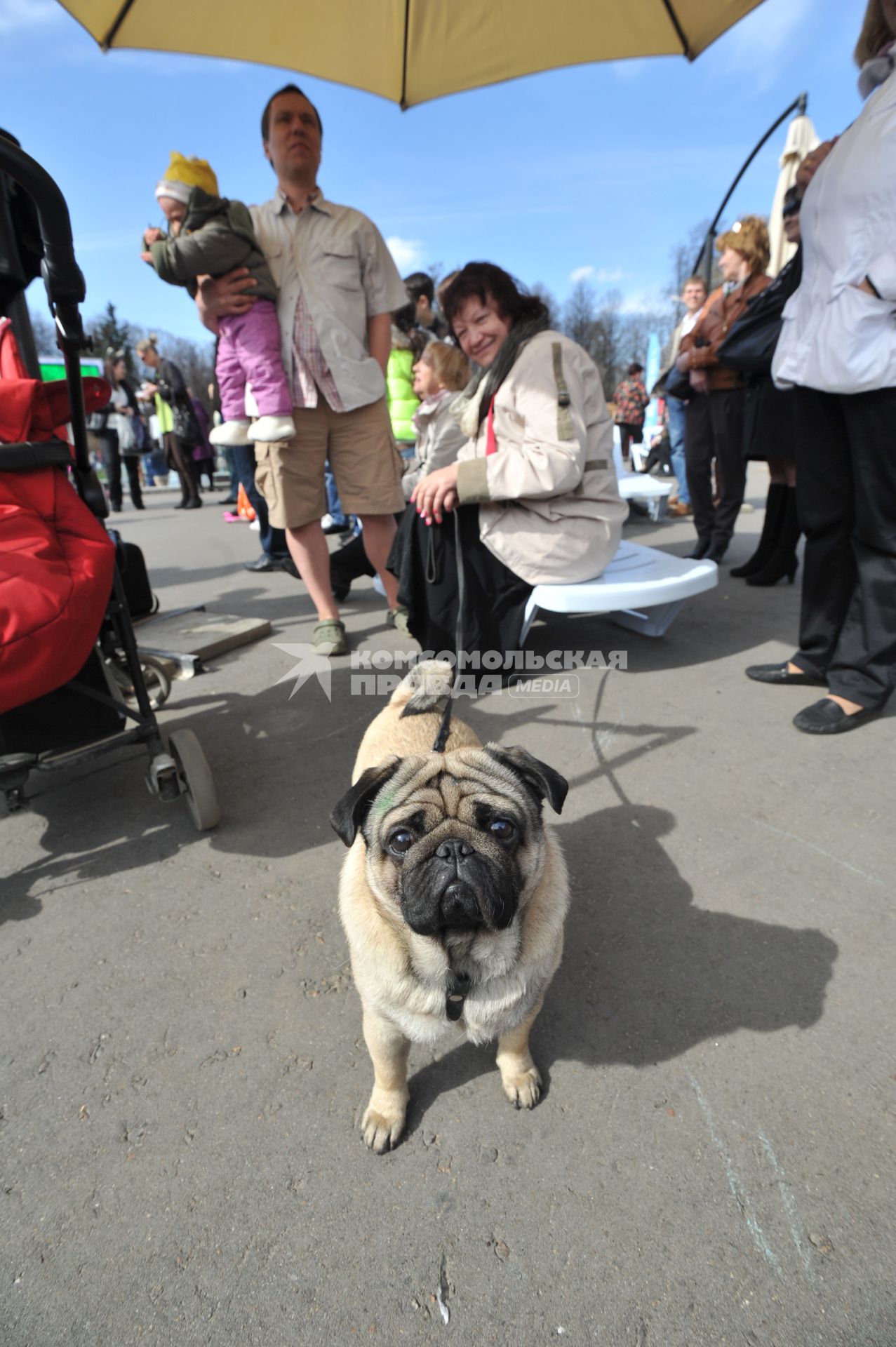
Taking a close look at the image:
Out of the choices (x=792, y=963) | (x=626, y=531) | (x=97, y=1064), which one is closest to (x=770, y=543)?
(x=626, y=531)

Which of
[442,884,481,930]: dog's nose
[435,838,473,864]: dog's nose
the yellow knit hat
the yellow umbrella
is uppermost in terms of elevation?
the yellow umbrella

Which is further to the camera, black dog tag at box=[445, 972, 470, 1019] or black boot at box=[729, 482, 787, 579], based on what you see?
black boot at box=[729, 482, 787, 579]

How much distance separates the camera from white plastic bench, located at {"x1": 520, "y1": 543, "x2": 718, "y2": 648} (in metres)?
3.40

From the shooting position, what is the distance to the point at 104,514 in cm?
240

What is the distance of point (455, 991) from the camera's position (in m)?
1.47

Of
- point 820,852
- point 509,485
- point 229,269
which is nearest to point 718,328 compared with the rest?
point 509,485

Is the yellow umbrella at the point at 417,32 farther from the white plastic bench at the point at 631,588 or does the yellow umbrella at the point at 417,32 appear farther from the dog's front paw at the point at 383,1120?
the dog's front paw at the point at 383,1120

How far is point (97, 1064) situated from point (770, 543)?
574 centimetres

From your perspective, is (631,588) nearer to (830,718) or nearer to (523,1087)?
(830,718)

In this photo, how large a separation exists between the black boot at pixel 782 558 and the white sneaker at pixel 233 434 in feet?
13.9

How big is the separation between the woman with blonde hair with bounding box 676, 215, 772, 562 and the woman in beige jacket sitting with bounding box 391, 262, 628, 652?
2120 millimetres

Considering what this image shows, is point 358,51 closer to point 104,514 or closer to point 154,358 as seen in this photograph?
point 104,514

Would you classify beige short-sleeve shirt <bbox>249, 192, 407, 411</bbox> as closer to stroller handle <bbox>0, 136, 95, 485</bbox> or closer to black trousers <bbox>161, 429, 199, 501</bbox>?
stroller handle <bbox>0, 136, 95, 485</bbox>

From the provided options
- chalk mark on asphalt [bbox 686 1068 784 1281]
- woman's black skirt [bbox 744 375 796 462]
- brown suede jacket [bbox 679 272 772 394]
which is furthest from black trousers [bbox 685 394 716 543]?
chalk mark on asphalt [bbox 686 1068 784 1281]
